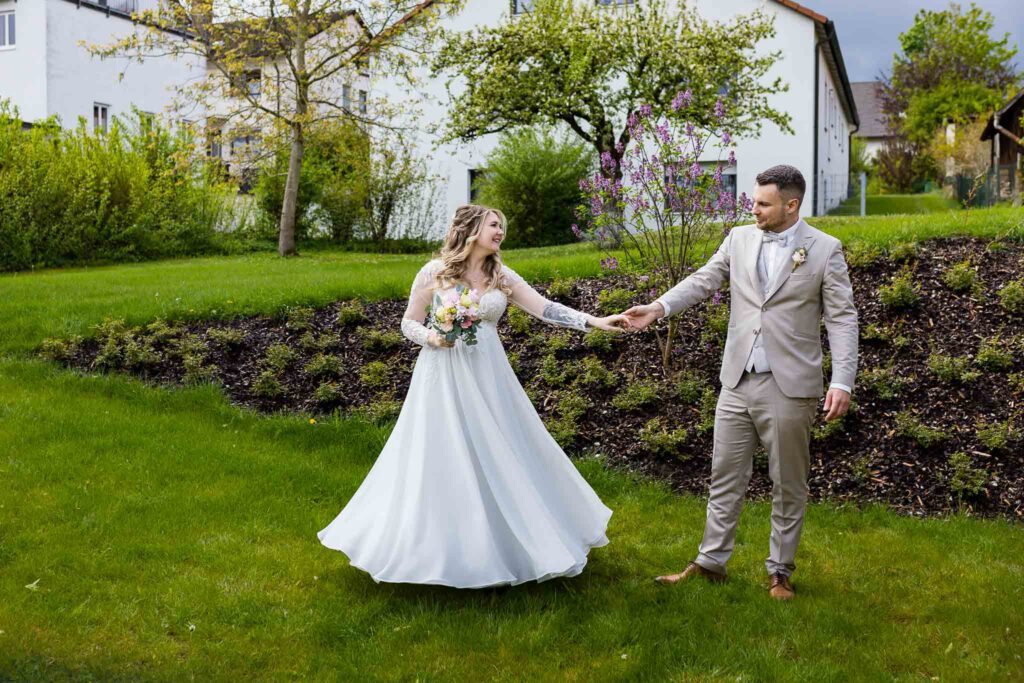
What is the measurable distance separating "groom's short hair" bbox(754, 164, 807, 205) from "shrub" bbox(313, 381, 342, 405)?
16.9ft

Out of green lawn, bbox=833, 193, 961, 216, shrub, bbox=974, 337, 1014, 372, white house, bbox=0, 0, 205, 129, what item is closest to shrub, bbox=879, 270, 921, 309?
shrub, bbox=974, 337, 1014, 372

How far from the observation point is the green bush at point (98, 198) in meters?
20.5

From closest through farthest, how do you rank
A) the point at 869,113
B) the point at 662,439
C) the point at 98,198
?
the point at 662,439, the point at 98,198, the point at 869,113

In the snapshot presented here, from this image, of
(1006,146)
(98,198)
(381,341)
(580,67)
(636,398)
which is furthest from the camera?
(1006,146)

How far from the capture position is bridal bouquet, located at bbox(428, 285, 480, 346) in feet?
17.4

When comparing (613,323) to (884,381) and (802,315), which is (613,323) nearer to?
(802,315)

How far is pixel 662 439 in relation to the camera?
7.79m

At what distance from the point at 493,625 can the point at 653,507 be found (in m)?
2.44

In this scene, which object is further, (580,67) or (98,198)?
(98,198)

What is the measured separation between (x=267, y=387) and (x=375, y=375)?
41.4 inches

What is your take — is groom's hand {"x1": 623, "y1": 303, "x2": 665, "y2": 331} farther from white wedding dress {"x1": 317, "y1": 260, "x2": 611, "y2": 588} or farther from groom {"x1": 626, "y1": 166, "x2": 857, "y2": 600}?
white wedding dress {"x1": 317, "y1": 260, "x2": 611, "y2": 588}

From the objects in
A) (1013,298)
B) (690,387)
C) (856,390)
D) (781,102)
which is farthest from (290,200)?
(1013,298)

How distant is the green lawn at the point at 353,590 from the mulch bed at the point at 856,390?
433 millimetres

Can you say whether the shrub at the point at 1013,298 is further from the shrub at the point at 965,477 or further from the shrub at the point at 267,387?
the shrub at the point at 267,387
